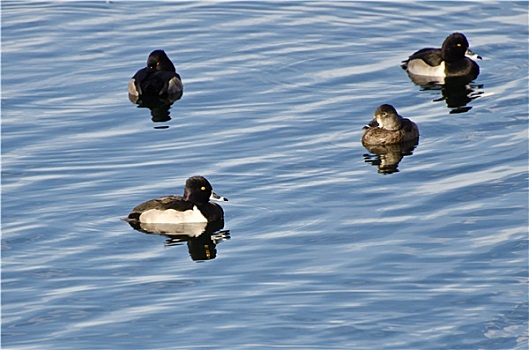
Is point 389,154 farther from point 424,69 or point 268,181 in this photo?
point 424,69

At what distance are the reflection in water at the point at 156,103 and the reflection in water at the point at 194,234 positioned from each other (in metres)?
5.93

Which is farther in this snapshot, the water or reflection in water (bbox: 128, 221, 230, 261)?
reflection in water (bbox: 128, 221, 230, 261)

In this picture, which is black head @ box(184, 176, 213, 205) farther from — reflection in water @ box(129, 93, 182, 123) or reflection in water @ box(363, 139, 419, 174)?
reflection in water @ box(129, 93, 182, 123)

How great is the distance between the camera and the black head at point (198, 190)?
733 inches

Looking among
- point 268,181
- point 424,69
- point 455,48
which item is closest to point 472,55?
point 455,48

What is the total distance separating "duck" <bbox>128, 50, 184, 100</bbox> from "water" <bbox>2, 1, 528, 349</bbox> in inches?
17.2

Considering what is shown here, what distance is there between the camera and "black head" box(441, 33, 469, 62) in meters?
26.6

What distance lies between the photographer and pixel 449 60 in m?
26.7

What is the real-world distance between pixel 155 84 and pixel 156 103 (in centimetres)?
38

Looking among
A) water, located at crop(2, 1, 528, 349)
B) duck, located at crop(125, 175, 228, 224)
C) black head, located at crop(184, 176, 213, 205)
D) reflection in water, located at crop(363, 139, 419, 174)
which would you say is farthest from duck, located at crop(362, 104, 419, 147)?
black head, located at crop(184, 176, 213, 205)

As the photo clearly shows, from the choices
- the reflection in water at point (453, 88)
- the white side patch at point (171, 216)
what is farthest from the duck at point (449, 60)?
the white side patch at point (171, 216)

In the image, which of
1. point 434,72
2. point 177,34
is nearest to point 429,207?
point 434,72

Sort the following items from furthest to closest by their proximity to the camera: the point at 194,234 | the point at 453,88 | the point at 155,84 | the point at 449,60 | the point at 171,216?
1. the point at 449,60
2. the point at 453,88
3. the point at 155,84
4. the point at 171,216
5. the point at 194,234

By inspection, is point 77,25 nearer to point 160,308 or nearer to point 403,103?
point 403,103
